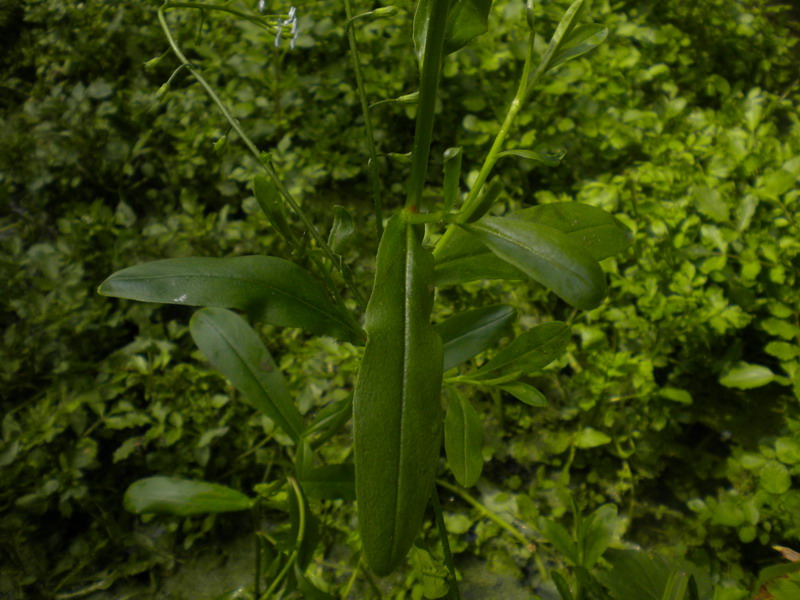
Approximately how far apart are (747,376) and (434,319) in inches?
29.2

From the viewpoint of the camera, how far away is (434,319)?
160cm

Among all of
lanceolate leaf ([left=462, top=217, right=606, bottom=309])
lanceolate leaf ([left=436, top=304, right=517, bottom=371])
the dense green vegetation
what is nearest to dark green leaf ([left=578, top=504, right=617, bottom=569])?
the dense green vegetation

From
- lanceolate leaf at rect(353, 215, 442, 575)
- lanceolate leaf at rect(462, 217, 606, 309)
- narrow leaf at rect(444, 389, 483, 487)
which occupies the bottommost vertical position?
narrow leaf at rect(444, 389, 483, 487)

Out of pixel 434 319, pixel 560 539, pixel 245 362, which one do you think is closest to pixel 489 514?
pixel 560 539

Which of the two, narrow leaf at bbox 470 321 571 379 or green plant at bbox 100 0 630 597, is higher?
green plant at bbox 100 0 630 597

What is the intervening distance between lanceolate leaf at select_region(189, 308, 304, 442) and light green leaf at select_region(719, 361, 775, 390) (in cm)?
101

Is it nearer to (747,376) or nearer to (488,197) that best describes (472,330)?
(488,197)

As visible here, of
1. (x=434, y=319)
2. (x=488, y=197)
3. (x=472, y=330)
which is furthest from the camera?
(x=434, y=319)

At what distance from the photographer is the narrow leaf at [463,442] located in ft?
2.82

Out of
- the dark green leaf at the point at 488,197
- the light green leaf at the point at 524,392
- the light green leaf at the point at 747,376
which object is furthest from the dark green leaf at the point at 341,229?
the light green leaf at the point at 747,376

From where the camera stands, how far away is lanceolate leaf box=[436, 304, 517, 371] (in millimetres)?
895

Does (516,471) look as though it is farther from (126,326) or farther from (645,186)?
(126,326)

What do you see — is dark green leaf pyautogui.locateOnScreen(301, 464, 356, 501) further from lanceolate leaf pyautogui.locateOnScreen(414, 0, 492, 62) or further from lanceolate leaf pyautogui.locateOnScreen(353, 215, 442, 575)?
lanceolate leaf pyautogui.locateOnScreen(414, 0, 492, 62)

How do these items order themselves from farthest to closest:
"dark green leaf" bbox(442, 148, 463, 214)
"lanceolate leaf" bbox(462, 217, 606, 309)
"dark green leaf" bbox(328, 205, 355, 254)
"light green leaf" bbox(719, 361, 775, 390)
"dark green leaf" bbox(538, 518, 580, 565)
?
"light green leaf" bbox(719, 361, 775, 390)
"dark green leaf" bbox(538, 518, 580, 565)
"dark green leaf" bbox(328, 205, 355, 254)
"dark green leaf" bbox(442, 148, 463, 214)
"lanceolate leaf" bbox(462, 217, 606, 309)
